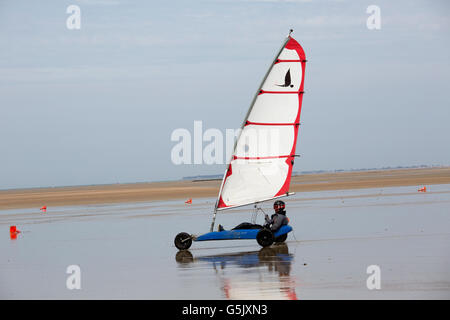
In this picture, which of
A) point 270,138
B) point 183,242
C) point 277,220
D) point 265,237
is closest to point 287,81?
point 270,138

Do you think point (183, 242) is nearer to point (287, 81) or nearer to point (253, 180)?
point (253, 180)

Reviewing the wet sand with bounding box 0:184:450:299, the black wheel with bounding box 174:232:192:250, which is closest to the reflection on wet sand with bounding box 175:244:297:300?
the wet sand with bounding box 0:184:450:299

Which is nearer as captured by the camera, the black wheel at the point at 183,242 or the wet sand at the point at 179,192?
the black wheel at the point at 183,242

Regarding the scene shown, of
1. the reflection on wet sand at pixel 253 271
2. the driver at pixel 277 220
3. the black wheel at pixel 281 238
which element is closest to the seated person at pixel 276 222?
the driver at pixel 277 220

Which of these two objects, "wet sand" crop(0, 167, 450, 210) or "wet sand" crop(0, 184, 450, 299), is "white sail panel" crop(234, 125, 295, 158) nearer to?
"wet sand" crop(0, 184, 450, 299)

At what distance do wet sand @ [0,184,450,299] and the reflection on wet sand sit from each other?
0.08 feet

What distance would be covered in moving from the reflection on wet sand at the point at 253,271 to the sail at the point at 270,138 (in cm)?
256

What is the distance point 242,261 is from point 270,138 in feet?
18.6

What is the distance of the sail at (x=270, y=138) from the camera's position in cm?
2359

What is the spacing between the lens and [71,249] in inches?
938

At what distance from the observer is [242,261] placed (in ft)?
Answer: 63.2

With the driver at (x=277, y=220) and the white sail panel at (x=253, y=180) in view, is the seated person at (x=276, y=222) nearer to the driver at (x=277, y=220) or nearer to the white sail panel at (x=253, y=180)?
the driver at (x=277, y=220)
